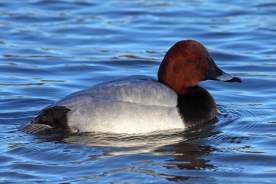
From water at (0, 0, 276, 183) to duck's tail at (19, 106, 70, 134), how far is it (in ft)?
0.37

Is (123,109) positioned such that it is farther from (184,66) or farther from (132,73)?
(132,73)

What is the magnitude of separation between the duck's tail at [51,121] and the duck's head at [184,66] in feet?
4.27

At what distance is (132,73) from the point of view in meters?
10.4

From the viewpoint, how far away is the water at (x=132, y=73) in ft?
20.5

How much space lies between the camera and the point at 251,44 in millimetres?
12094

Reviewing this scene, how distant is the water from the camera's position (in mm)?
6242

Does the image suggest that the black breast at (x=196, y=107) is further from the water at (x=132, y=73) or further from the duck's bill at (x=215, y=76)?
the duck's bill at (x=215, y=76)

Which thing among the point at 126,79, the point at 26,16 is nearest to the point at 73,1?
the point at 26,16

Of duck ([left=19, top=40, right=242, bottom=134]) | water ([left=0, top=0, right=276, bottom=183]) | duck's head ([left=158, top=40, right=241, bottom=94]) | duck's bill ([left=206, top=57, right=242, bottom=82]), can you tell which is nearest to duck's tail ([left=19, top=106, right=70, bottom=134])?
duck ([left=19, top=40, right=242, bottom=134])

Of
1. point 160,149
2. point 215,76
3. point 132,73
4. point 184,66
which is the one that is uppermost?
point 184,66

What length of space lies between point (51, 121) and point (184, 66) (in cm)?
171

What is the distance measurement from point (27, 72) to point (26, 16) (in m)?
3.91

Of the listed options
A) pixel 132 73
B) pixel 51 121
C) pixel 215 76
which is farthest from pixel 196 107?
pixel 132 73

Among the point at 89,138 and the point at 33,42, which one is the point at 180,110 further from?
the point at 33,42
